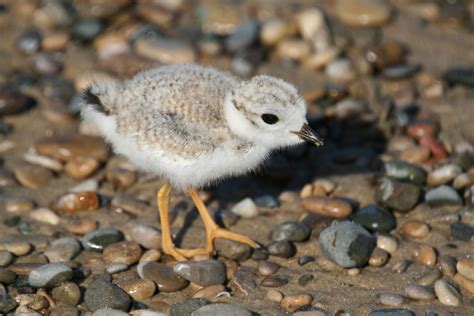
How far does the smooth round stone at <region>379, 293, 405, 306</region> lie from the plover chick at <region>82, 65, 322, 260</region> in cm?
83

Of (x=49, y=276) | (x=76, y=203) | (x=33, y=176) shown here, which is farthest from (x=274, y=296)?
(x=33, y=176)

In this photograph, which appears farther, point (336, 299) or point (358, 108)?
point (358, 108)

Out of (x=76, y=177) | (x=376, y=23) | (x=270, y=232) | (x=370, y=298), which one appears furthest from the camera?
(x=376, y=23)

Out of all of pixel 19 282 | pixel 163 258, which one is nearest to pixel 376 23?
pixel 163 258

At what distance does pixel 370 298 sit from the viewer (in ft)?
12.7

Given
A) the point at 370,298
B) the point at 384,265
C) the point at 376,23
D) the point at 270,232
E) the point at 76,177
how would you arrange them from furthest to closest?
the point at 376,23
the point at 76,177
the point at 270,232
the point at 384,265
the point at 370,298

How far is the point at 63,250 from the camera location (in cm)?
421

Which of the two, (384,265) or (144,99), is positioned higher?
(144,99)

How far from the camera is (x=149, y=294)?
12.9 ft

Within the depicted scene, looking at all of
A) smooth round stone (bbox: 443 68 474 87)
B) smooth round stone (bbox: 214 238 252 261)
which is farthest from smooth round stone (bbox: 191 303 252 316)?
smooth round stone (bbox: 443 68 474 87)

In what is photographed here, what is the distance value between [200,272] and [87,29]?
10.0ft

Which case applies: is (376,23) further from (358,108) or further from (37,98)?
(37,98)

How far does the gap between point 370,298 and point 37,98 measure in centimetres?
309

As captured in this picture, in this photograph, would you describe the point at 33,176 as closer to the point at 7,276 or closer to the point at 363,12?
the point at 7,276
